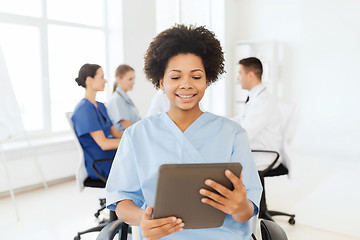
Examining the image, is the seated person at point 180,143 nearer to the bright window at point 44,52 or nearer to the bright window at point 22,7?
the bright window at point 44,52

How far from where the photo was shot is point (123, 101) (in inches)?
114

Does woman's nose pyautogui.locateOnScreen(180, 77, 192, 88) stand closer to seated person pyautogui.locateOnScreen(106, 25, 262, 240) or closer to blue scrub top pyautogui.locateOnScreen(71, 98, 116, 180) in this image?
seated person pyautogui.locateOnScreen(106, 25, 262, 240)

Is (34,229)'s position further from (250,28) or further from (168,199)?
(250,28)

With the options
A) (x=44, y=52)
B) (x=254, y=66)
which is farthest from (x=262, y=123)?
(x=44, y=52)

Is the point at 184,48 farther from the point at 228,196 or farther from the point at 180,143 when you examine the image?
the point at 228,196

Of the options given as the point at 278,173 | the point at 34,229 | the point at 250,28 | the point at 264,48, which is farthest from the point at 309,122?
the point at 34,229

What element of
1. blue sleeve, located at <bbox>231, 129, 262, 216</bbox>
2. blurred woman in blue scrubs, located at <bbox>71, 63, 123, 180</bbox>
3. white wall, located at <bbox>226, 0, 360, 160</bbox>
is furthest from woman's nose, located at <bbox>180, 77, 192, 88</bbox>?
white wall, located at <bbox>226, 0, 360, 160</bbox>

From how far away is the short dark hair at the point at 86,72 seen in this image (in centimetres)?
226

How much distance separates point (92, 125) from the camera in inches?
84.7

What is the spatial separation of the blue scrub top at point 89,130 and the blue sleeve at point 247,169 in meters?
1.26

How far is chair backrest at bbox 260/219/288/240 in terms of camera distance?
111cm

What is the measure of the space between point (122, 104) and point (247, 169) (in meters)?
1.94

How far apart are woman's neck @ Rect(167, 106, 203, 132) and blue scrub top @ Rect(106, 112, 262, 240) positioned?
0.09ft

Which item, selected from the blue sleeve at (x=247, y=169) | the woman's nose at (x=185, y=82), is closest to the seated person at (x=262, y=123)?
the blue sleeve at (x=247, y=169)
